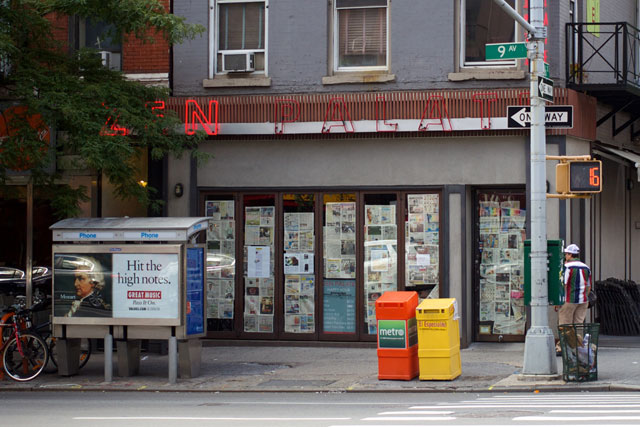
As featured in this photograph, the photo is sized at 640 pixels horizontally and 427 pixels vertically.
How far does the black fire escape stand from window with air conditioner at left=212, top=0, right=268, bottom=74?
5293mm

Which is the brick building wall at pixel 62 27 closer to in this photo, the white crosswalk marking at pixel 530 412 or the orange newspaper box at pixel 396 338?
the orange newspaper box at pixel 396 338

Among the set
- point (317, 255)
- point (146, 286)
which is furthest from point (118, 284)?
point (317, 255)

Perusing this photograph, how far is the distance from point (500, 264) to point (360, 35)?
4616mm

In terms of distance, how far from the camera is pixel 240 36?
17781 millimetres

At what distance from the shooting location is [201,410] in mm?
11312

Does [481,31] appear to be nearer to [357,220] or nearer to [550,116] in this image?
[550,116]

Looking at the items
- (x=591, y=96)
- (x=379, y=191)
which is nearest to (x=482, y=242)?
(x=379, y=191)

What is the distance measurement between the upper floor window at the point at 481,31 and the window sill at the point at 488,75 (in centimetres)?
29

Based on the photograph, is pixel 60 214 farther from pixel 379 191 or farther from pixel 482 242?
pixel 482 242

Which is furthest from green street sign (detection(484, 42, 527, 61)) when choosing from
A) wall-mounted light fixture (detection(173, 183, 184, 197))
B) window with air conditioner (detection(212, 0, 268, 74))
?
wall-mounted light fixture (detection(173, 183, 184, 197))

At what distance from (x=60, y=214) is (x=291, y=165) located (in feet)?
13.9

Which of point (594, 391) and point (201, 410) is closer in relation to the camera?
point (201, 410)

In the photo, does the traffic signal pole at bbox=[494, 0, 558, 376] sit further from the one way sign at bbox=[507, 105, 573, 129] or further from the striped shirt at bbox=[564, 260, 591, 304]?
the striped shirt at bbox=[564, 260, 591, 304]

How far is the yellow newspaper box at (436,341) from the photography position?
13180 mm
